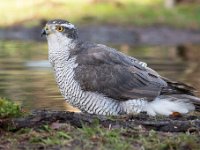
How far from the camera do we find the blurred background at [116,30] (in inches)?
816

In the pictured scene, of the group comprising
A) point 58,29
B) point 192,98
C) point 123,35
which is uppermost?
point 58,29

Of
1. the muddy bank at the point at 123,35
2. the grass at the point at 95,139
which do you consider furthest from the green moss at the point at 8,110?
the muddy bank at the point at 123,35

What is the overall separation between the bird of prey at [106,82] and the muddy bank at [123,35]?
17.8m

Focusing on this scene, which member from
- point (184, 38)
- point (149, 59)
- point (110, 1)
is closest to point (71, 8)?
point (110, 1)

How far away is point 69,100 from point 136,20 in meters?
21.5

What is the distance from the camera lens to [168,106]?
10.3 metres

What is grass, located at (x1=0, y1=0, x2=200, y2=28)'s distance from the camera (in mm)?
30828

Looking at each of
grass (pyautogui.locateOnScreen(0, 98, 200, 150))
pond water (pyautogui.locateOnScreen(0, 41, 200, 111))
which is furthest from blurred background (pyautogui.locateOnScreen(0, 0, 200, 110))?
grass (pyautogui.locateOnScreen(0, 98, 200, 150))

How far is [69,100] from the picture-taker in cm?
1000

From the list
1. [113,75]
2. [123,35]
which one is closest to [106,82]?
[113,75]

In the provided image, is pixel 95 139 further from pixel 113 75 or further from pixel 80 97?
pixel 113 75

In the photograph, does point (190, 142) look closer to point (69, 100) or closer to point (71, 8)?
point (69, 100)

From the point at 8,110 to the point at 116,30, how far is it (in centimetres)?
2184

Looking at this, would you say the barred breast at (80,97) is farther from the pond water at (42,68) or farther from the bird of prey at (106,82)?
the pond water at (42,68)
